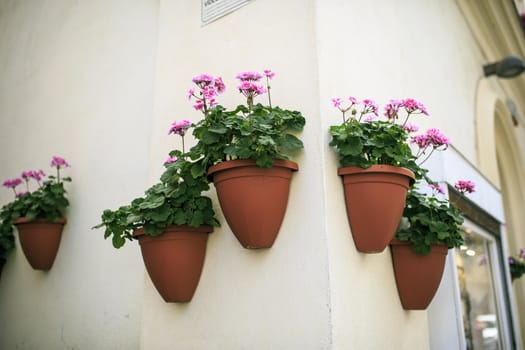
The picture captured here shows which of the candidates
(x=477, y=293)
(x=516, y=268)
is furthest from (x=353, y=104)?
(x=516, y=268)

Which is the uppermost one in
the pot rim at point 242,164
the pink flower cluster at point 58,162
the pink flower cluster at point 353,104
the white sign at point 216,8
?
the white sign at point 216,8

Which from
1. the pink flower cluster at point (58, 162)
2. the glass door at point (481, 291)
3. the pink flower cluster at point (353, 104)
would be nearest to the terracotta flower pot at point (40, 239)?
the pink flower cluster at point (58, 162)

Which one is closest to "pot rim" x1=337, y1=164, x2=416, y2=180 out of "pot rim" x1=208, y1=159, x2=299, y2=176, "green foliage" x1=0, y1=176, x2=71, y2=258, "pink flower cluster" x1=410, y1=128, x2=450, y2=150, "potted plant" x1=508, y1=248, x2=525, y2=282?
"pot rim" x1=208, y1=159, x2=299, y2=176

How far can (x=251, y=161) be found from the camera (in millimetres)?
1476

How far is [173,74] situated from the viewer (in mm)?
2090

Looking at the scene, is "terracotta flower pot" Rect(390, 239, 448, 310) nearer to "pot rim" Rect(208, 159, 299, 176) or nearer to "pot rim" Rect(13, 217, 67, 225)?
"pot rim" Rect(208, 159, 299, 176)

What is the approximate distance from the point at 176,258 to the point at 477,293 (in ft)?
6.67

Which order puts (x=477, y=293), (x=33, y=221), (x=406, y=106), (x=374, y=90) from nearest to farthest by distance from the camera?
(x=406, y=106) < (x=374, y=90) < (x=33, y=221) < (x=477, y=293)

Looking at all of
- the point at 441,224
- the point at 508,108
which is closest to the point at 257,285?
the point at 441,224

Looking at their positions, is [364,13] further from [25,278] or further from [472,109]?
[25,278]

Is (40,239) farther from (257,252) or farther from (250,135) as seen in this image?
(250,135)

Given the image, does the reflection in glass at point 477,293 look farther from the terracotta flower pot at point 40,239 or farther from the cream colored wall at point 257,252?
the terracotta flower pot at point 40,239

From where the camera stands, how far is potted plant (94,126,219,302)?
163cm

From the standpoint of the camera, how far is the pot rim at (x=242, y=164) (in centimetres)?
147
